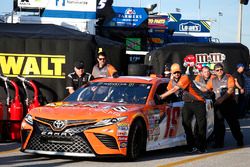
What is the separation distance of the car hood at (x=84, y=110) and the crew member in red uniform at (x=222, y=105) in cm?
288

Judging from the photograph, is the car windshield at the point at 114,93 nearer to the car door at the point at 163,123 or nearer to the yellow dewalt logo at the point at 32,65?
the car door at the point at 163,123

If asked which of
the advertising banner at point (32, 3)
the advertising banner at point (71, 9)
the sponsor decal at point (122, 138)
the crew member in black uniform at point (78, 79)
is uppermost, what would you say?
the advertising banner at point (32, 3)

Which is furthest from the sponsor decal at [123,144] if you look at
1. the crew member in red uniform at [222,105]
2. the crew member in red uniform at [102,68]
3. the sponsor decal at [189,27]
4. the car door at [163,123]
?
the sponsor decal at [189,27]

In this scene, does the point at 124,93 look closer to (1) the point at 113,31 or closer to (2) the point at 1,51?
(2) the point at 1,51

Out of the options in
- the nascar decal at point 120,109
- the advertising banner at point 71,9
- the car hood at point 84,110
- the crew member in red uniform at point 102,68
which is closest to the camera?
the car hood at point 84,110

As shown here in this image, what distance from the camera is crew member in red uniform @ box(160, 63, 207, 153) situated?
11.8 metres

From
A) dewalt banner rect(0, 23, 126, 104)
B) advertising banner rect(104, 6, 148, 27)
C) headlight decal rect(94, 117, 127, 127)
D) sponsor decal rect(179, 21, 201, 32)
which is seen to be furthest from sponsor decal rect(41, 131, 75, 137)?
sponsor decal rect(179, 21, 201, 32)

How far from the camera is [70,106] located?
35.0ft

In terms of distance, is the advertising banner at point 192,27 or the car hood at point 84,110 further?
the advertising banner at point 192,27

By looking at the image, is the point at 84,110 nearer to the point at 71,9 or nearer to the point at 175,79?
the point at 175,79

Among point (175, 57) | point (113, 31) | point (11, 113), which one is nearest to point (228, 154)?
point (11, 113)

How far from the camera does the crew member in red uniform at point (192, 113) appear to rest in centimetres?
1175

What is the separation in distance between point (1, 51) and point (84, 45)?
6.55 feet

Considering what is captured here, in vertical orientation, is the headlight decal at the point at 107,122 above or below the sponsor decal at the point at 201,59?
below
